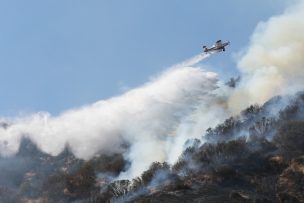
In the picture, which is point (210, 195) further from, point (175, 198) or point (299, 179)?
point (299, 179)

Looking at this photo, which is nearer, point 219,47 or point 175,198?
point 175,198

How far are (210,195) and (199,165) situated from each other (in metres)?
28.9

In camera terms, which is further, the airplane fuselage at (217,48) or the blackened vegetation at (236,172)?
the airplane fuselage at (217,48)

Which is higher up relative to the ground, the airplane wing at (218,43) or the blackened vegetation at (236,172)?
the airplane wing at (218,43)

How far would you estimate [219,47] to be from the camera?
6722 inches

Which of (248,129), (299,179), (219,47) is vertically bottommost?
(299,179)

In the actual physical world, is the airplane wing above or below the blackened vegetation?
above

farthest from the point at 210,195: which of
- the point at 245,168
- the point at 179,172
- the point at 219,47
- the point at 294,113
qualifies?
the point at 294,113

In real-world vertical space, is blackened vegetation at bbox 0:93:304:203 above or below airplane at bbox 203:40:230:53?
below

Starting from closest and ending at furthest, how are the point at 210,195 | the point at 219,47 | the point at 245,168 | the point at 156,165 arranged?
1. the point at 210,195
2. the point at 245,168
3. the point at 219,47
4. the point at 156,165

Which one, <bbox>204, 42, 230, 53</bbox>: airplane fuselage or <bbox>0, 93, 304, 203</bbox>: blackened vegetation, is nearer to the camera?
<bbox>0, 93, 304, 203</bbox>: blackened vegetation

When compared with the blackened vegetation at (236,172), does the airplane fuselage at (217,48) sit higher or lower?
higher

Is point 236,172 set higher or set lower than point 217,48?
lower

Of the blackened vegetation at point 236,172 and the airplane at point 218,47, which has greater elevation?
the airplane at point 218,47
